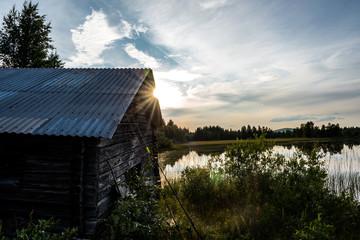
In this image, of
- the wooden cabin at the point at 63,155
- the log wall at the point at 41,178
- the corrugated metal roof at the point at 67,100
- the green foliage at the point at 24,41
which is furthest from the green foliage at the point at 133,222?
the green foliage at the point at 24,41

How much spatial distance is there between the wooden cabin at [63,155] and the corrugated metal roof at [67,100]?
0.08 feet

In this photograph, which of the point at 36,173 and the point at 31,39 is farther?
the point at 31,39

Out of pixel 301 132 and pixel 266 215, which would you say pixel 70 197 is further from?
pixel 301 132

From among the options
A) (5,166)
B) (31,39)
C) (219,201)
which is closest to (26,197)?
(5,166)

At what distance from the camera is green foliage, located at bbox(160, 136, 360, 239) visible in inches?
182

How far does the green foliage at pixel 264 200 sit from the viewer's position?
463 cm

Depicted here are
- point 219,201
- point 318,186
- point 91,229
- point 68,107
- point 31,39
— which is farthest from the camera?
point 31,39

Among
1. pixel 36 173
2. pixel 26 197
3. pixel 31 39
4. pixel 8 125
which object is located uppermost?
pixel 31 39

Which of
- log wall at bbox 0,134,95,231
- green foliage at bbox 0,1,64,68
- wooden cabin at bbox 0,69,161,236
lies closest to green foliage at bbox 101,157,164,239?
wooden cabin at bbox 0,69,161,236

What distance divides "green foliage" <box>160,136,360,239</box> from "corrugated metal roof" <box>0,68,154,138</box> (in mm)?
3311

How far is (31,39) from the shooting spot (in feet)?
63.4

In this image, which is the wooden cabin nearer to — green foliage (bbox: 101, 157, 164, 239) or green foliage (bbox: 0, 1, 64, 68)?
green foliage (bbox: 101, 157, 164, 239)

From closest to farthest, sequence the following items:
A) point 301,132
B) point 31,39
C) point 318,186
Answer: point 318,186 < point 31,39 < point 301,132

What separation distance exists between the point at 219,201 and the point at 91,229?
468cm
